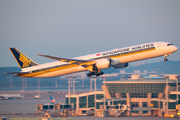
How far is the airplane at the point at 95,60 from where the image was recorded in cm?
5128

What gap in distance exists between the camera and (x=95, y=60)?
54750 mm

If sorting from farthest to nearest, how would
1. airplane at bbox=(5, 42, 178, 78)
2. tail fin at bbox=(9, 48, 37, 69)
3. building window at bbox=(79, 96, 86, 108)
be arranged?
building window at bbox=(79, 96, 86, 108) < tail fin at bbox=(9, 48, 37, 69) < airplane at bbox=(5, 42, 178, 78)

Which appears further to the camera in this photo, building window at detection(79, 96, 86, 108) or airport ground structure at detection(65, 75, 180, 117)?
building window at detection(79, 96, 86, 108)

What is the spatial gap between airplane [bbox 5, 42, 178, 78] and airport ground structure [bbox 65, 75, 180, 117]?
124ft

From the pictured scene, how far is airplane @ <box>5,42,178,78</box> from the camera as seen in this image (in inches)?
2019

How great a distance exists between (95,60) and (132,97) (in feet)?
154

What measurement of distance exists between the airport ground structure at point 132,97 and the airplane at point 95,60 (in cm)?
3781

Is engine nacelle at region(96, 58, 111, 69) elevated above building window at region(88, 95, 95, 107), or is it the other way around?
engine nacelle at region(96, 58, 111, 69)

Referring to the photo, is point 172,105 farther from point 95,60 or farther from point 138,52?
point 95,60

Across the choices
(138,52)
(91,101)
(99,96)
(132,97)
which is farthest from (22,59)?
(132,97)

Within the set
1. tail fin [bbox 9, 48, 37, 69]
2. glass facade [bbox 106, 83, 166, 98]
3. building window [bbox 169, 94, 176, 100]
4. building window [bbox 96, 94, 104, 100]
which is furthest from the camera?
glass facade [bbox 106, 83, 166, 98]

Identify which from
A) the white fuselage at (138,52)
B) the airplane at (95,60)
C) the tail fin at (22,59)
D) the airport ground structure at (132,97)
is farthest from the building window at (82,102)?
the white fuselage at (138,52)

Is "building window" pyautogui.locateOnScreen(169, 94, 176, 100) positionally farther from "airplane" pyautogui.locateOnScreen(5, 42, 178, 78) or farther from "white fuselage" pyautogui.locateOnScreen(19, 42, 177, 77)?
"white fuselage" pyautogui.locateOnScreen(19, 42, 177, 77)

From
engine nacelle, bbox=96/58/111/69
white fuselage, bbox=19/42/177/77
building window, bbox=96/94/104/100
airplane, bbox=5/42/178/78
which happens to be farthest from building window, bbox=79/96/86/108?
engine nacelle, bbox=96/58/111/69
